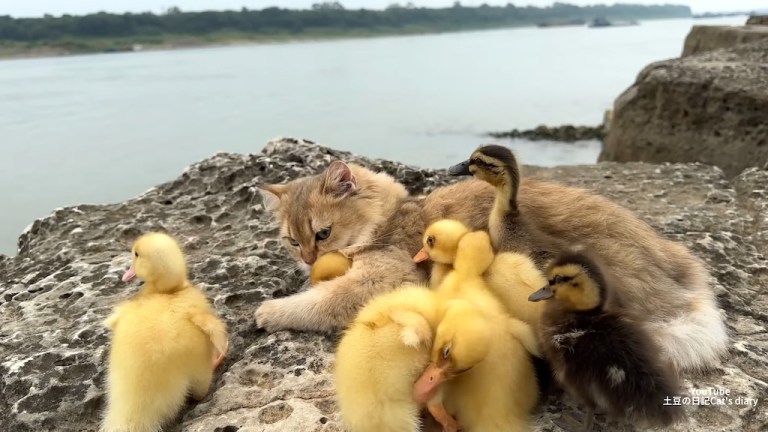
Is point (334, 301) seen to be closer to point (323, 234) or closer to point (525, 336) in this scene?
point (323, 234)

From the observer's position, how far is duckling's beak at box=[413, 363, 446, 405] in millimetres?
1688

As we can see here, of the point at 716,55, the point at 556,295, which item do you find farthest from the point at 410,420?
the point at 716,55

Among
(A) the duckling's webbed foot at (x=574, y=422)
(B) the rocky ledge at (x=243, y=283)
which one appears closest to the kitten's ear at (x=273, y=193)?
(B) the rocky ledge at (x=243, y=283)

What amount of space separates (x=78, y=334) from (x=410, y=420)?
56.7 inches

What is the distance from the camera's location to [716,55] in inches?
265

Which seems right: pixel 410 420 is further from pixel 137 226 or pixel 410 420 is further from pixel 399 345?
pixel 137 226

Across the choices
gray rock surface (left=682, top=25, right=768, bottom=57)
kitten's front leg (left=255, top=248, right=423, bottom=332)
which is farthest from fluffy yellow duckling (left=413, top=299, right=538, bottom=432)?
gray rock surface (left=682, top=25, right=768, bottom=57)

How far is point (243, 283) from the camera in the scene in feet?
9.16

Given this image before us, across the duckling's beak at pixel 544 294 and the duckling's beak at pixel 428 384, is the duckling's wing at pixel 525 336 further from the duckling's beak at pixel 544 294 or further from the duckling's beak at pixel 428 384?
the duckling's beak at pixel 428 384

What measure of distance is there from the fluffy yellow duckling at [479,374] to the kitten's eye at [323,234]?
104 cm

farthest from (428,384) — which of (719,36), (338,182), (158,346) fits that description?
(719,36)

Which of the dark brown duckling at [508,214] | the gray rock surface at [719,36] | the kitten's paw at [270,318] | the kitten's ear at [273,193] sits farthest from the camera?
the gray rock surface at [719,36]

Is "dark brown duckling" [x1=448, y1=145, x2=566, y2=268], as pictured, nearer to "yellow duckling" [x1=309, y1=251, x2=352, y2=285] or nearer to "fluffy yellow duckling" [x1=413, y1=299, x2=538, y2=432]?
"fluffy yellow duckling" [x1=413, y1=299, x2=538, y2=432]

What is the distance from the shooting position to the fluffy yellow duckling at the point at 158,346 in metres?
1.86
